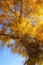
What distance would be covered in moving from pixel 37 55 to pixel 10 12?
248 centimetres

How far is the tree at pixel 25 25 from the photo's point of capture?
24.2 meters

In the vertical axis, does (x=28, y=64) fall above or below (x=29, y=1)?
below

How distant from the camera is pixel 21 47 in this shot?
995 inches

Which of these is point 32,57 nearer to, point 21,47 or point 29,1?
point 21,47

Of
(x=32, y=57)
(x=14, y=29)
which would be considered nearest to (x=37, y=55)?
(x=32, y=57)

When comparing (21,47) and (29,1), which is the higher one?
(29,1)

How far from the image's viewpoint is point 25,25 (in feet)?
79.5

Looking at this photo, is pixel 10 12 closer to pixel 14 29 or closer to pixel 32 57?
pixel 14 29

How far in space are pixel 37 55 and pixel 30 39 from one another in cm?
100

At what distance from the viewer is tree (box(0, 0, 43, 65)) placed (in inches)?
954

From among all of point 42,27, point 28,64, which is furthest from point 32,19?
point 28,64

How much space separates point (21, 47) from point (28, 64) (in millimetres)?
1092

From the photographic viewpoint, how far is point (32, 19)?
24.8 metres

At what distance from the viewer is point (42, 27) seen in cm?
2456
